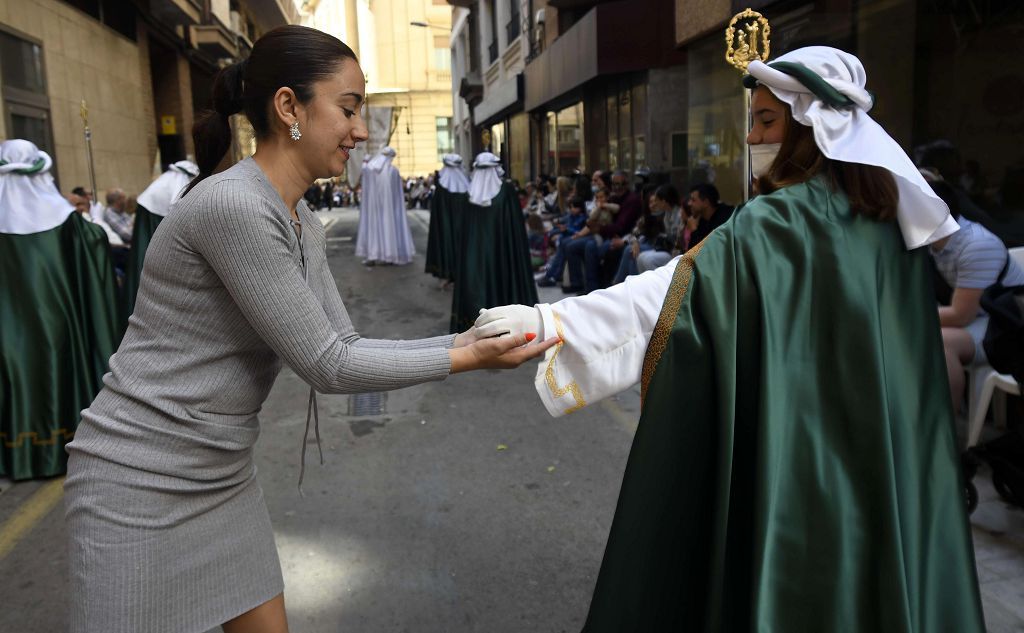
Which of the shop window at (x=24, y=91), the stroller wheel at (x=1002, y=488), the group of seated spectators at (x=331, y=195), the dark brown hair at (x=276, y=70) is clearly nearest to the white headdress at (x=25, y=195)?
the dark brown hair at (x=276, y=70)

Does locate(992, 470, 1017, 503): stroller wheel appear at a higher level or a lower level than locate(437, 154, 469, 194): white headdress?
lower

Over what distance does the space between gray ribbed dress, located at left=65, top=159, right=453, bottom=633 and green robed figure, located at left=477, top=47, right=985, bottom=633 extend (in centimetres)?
47

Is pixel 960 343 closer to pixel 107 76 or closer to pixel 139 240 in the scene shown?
pixel 139 240

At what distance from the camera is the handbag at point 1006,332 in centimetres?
376

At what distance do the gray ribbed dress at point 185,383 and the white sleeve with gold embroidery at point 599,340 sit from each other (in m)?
0.34

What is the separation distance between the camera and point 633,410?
19.0 ft

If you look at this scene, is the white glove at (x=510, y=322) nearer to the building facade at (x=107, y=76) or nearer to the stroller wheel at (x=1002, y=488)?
the stroller wheel at (x=1002, y=488)

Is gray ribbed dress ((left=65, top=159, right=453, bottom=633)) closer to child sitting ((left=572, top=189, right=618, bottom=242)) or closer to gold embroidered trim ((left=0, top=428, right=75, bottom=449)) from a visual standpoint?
gold embroidered trim ((left=0, top=428, right=75, bottom=449))

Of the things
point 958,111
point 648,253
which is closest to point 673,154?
point 648,253

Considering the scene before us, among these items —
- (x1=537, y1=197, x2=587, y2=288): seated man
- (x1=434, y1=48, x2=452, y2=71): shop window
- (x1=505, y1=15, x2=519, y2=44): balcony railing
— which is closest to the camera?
(x1=537, y1=197, x2=587, y2=288): seated man

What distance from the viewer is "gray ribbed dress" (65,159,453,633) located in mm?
1636

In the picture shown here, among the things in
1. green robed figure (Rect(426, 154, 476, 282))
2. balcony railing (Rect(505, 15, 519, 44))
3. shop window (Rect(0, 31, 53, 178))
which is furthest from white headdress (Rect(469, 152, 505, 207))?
balcony railing (Rect(505, 15, 519, 44))

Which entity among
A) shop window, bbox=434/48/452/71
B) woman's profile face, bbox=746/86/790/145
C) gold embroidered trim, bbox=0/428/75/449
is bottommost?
gold embroidered trim, bbox=0/428/75/449

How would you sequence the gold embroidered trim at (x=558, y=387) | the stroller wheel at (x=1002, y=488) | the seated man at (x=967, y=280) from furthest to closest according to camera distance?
the seated man at (x=967, y=280), the stroller wheel at (x=1002, y=488), the gold embroidered trim at (x=558, y=387)
